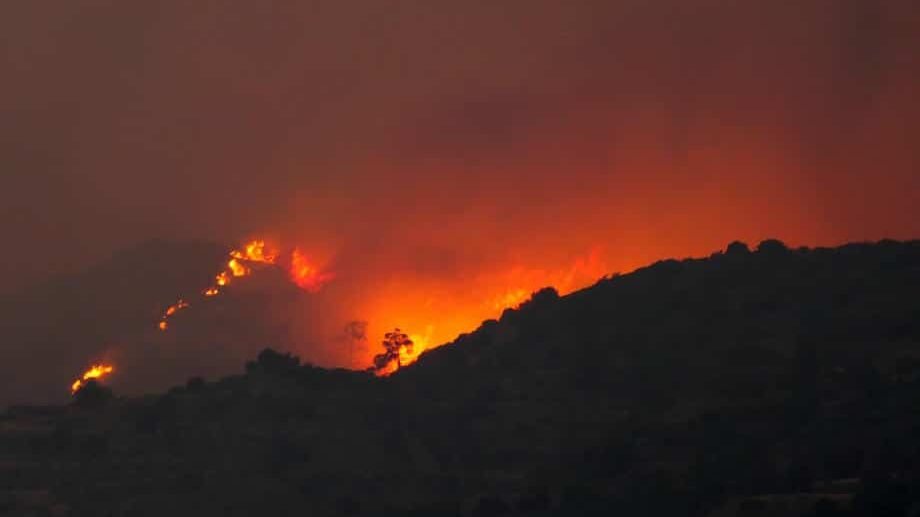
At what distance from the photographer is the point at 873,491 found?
14450 centimetres

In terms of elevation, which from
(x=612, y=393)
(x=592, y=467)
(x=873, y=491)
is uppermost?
(x=612, y=393)

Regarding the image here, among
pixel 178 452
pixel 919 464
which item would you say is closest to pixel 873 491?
pixel 919 464

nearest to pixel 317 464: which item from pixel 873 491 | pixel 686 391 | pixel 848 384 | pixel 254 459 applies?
pixel 254 459

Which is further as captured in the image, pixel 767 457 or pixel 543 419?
pixel 543 419

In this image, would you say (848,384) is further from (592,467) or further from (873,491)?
(873,491)

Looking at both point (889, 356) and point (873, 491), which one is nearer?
point (873, 491)

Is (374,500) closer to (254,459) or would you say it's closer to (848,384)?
(254,459)

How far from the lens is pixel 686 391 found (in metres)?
193

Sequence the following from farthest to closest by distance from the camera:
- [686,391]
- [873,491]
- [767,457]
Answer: [686,391] → [767,457] → [873,491]

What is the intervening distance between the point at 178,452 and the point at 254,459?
9.21m

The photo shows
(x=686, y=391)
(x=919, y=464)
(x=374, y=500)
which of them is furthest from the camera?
(x=686, y=391)

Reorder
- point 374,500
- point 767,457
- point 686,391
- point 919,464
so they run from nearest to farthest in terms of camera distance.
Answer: point 919,464 < point 767,457 < point 374,500 < point 686,391

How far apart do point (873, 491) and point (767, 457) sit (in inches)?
980

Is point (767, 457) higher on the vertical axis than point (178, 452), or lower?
lower
